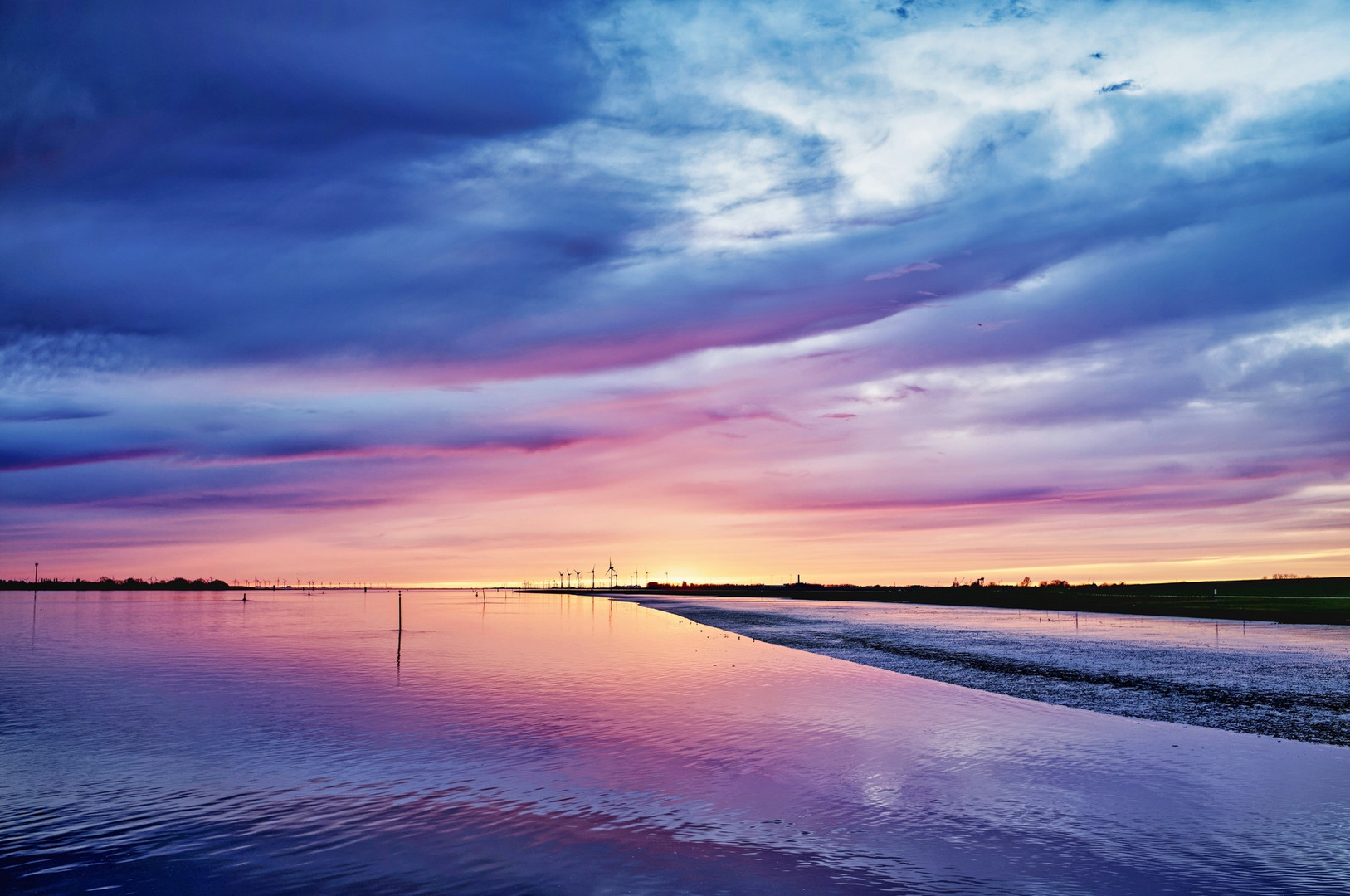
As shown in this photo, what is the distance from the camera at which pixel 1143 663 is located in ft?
151

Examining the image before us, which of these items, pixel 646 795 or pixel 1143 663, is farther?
pixel 1143 663

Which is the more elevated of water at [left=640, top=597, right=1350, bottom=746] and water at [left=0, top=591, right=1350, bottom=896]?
water at [left=0, top=591, right=1350, bottom=896]

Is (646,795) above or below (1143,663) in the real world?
above

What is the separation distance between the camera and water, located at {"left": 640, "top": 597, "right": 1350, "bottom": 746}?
29.7 metres

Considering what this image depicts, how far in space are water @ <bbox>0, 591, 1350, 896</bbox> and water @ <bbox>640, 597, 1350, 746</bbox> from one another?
10.5 ft

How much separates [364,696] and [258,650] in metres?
32.0

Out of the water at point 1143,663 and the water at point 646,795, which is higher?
the water at point 646,795

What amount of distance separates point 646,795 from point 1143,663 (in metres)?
39.1

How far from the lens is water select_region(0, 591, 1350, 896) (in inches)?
536

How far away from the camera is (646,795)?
1881 centimetres

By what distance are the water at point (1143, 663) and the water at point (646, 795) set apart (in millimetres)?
3202

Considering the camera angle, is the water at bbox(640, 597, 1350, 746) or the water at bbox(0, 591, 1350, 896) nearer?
the water at bbox(0, 591, 1350, 896)

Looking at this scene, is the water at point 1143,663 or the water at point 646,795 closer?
the water at point 646,795

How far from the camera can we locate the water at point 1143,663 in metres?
29.7
